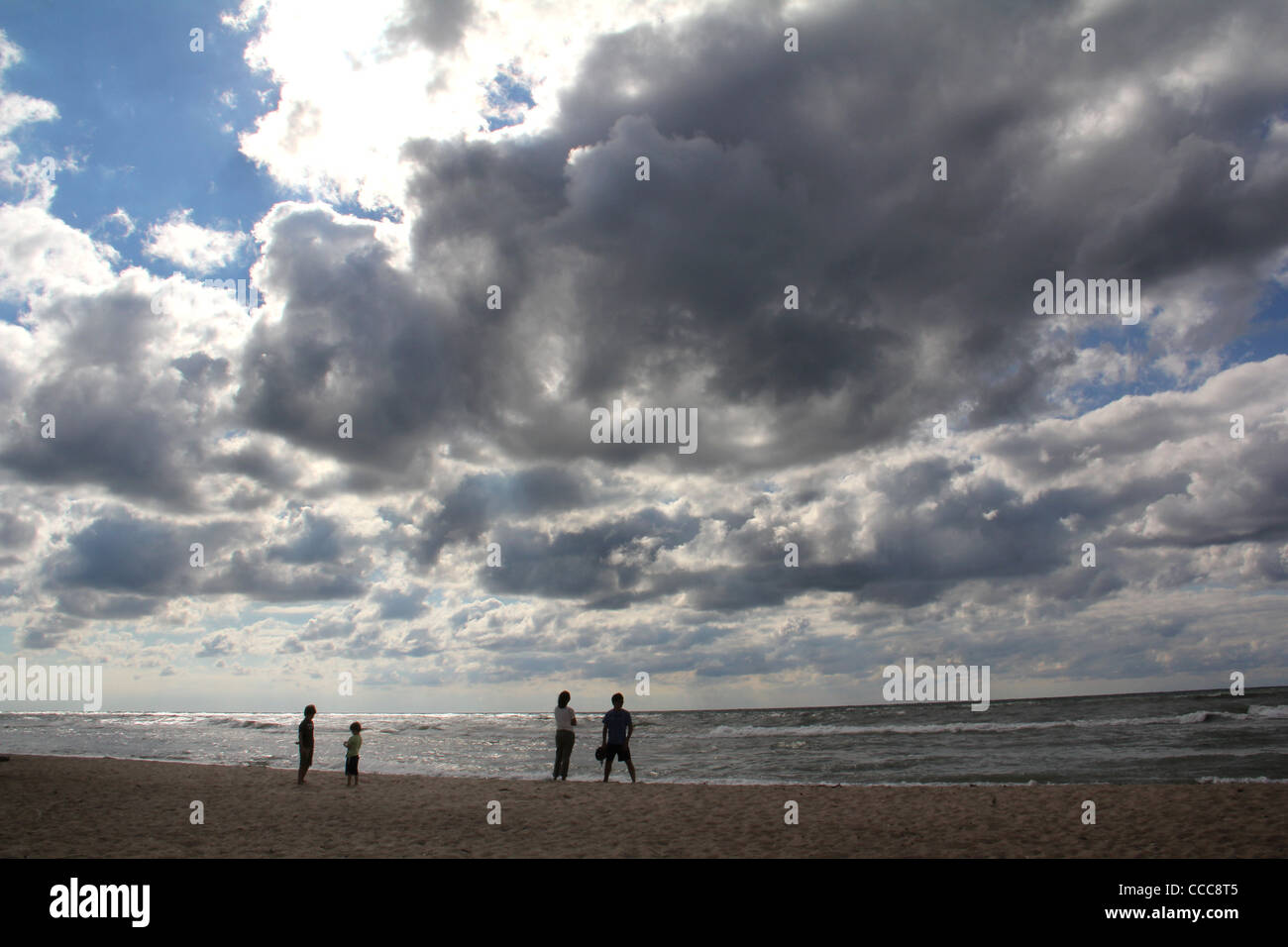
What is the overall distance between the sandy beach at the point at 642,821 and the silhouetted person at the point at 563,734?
Result: 802 millimetres

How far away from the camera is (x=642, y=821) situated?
1300 cm

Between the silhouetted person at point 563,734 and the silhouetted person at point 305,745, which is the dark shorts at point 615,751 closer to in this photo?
the silhouetted person at point 563,734

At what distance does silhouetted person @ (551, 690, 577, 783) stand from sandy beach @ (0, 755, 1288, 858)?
80 cm

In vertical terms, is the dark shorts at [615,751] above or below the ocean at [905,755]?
above

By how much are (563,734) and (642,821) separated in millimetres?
6437

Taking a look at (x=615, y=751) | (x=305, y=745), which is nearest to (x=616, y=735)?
(x=615, y=751)

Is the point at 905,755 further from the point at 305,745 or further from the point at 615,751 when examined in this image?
the point at 305,745

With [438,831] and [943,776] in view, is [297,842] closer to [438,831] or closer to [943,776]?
[438,831]

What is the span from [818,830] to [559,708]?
322 inches

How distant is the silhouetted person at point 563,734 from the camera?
18.4 metres

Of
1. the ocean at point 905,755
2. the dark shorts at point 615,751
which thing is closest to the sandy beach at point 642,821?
the dark shorts at point 615,751
